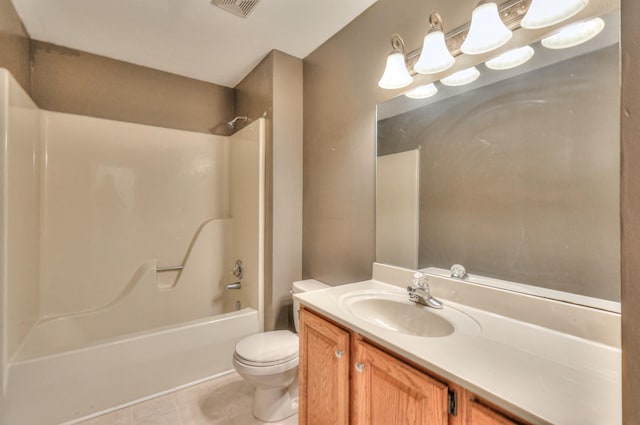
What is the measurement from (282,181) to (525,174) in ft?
5.13

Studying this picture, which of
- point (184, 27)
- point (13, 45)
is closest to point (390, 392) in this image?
point (184, 27)

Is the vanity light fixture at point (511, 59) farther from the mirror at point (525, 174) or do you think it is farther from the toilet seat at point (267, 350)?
the toilet seat at point (267, 350)

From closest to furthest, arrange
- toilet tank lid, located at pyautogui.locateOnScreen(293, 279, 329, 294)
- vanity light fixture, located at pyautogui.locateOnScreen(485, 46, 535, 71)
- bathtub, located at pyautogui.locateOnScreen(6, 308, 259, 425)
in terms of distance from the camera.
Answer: vanity light fixture, located at pyautogui.locateOnScreen(485, 46, 535, 71), bathtub, located at pyautogui.locateOnScreen(6, 308, 259, 425), toilet tank lid, located at pyautogui.locateOnScreen(293, 279, 329, 294)

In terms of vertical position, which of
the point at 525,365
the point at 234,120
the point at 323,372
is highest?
the point at 234,120

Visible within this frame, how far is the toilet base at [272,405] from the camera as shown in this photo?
1697 mm

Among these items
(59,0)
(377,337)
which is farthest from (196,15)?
(377,337)

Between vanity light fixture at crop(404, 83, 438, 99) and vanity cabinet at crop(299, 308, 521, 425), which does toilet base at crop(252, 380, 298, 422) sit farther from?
vanity light fixture at crop(404, 83, 438, 99)

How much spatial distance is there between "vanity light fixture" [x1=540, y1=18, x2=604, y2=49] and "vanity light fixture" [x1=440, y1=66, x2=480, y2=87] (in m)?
0.24

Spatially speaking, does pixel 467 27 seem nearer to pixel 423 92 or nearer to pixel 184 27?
pixel 423 92

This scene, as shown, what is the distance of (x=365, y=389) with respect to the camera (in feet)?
3.34

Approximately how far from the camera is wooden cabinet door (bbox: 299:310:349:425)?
1.10 meters

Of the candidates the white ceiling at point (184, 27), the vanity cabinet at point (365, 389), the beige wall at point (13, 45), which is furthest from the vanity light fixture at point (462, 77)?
the beige wall at point (13, 45)

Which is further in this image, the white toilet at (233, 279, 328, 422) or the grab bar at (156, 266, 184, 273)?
the grab bar at (156, 266, 184, 273)

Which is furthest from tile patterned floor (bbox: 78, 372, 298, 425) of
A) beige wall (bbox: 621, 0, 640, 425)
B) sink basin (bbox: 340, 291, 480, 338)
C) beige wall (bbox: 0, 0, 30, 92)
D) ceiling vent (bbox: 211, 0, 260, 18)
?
ceiling vent (bbox: 211, 0, 260, 18)
